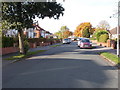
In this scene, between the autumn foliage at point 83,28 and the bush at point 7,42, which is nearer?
the bush at point 7,42

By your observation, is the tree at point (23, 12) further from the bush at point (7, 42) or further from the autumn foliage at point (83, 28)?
the autumn foliage at point (83, 28)

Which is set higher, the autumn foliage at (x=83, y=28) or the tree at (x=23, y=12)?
the autumn foliage at (x=83, y=28)

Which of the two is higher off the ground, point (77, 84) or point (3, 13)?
point (3, 13)

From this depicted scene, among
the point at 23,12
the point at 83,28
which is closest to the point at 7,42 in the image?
the point at 23,12

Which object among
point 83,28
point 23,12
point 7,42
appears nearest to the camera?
point 23,12

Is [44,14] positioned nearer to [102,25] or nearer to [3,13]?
[3,13]

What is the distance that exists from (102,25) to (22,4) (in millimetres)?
76989

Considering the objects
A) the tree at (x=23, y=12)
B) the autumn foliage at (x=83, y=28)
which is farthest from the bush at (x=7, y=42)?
the autumn foliage at (x=83, y=28)

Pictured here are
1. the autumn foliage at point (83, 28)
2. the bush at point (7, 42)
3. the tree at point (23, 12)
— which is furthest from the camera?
the autumn foliage at point (83, 28)

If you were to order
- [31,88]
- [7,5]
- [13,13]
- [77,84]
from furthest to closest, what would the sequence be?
[13,13], [7,5], [77,84], [31,88]

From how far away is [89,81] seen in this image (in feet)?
25.4

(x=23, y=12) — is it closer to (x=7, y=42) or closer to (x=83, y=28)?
(x=7, y=42)

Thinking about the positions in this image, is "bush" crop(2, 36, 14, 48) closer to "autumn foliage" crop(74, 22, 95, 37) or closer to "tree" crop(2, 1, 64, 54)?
"tree" crop(2, 1, 64, 54)

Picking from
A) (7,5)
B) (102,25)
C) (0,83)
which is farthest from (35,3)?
(102,25)
